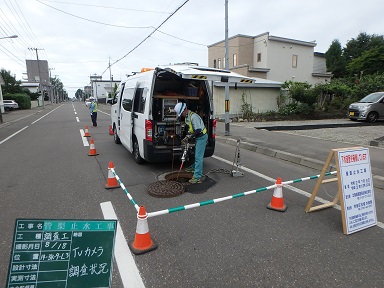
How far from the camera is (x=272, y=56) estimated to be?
2830cm

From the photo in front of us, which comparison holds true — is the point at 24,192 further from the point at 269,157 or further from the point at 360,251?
the point at 269,157

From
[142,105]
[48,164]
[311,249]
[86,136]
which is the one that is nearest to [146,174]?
[142,105]

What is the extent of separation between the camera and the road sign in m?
1.81

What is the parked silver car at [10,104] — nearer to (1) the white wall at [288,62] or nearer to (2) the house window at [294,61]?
(1) the white wall at [288,62]

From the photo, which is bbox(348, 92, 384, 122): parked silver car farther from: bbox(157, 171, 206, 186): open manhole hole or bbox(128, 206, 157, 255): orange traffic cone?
bbox(128, 206, 157, 255): orange traffic cone

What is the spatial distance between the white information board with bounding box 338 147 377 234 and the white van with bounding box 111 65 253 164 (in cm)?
281

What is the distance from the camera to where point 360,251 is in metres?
2.89

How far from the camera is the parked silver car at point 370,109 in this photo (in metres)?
14.9

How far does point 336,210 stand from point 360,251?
1.11 metres

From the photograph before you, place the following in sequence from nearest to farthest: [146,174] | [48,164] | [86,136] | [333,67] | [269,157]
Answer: [146,174] < [48,164] < [269,157] < [86,136] < [333,67]

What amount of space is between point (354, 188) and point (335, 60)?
56063 millimetres

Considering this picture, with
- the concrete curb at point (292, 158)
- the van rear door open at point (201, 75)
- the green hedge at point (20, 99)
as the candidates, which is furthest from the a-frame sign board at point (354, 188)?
the green hedge at point (20, 99)

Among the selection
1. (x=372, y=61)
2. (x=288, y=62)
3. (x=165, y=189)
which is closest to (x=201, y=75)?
(x=165, y=189)

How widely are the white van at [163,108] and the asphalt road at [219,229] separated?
0.60m
